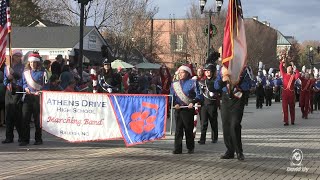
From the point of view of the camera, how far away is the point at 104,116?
400 inches

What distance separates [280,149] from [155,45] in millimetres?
45026

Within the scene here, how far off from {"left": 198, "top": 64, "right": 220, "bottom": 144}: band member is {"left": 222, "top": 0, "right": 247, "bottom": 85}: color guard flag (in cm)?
233

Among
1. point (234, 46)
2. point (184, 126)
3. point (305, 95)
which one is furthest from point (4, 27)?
point (305, 95)

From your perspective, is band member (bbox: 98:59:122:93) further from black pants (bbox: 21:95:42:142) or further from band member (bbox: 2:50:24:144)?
black pants (bbox: 21:95:42:142)

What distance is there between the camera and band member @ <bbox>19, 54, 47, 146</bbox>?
10.9 meters

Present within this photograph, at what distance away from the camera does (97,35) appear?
45.5m

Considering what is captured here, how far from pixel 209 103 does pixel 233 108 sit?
2617 millimetres

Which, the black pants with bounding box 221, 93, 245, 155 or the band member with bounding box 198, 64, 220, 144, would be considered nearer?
the black pants with bounding box 221, 93, 245, 155

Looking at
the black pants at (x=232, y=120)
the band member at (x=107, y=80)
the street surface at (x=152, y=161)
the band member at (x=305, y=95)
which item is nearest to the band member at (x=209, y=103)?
the street surface at (x=152, y=161)

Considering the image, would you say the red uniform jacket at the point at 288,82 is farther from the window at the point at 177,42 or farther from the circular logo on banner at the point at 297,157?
the window at the point at 177,42

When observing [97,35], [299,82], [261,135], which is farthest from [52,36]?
[261,135]

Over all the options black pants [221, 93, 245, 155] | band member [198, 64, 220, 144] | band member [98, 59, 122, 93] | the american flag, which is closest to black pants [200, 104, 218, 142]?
band member [198, 64, 220, 144]

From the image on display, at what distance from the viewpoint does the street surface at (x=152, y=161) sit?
791 centimetres

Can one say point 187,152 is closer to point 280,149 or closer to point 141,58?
point 280,149
